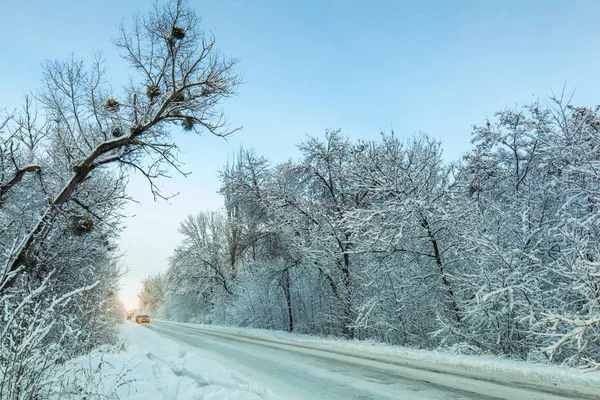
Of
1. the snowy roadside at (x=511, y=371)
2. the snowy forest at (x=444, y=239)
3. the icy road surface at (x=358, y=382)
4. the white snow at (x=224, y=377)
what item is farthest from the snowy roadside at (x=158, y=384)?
the snowy forest at (x=444, y=239)

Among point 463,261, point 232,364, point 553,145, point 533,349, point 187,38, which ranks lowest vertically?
point 232,364

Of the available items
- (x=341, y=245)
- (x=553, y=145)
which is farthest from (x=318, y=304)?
(x=553, y=145)

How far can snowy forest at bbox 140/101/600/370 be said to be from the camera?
7.98 meters

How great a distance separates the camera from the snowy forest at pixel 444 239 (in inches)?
314

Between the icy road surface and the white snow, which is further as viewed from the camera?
the icy road surface

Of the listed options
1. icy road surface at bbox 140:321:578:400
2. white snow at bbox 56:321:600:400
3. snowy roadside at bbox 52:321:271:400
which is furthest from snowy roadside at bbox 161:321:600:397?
snowy roadside at bbox 52:321:271:400

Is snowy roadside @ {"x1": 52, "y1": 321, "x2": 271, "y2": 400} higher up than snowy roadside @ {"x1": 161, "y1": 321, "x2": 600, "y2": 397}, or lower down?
lower down

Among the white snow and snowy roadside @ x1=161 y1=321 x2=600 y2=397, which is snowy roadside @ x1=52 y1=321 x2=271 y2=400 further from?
snowy roadside @ x1=161 y1=321 x2=600 y2=397

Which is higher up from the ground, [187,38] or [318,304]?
[187,38]

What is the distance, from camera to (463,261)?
35.3ft

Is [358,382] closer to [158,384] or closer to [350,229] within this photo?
[158,384]

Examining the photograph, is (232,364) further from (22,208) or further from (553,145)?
(553,145)

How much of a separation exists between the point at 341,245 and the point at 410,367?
961 cm

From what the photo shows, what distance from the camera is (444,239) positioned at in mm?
11469
